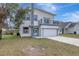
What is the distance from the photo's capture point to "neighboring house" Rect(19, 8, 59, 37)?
3.91 metres

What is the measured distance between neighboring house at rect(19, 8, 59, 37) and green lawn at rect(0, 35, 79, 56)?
13 cm

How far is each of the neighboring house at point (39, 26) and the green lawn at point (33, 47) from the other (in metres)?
0.13

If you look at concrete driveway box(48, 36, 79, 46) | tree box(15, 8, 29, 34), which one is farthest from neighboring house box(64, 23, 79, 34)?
tree box(15, 8, 29, 34)

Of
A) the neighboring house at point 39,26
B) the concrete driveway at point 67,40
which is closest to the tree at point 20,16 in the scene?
the neighboring house at point 39,26

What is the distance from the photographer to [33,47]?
151 inches

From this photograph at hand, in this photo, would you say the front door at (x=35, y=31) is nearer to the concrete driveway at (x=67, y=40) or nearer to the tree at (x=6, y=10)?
the concrete driveway at (x=67, y=40)

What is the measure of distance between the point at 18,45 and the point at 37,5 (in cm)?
91

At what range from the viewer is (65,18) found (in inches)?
155

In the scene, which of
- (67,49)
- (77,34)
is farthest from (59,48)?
(77,34)

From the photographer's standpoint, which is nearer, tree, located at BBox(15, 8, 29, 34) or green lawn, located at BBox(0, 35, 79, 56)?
green lawn, located at BBox(0, 35, 79, 56)

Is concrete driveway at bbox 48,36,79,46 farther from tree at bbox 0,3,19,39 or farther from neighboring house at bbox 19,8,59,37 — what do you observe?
tree at bbox 0,3,19,39

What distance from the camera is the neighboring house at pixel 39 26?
3.91 metres

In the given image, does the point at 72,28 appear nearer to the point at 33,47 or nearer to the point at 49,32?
the point at 49,32

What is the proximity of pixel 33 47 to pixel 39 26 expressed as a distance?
46 centimetres
